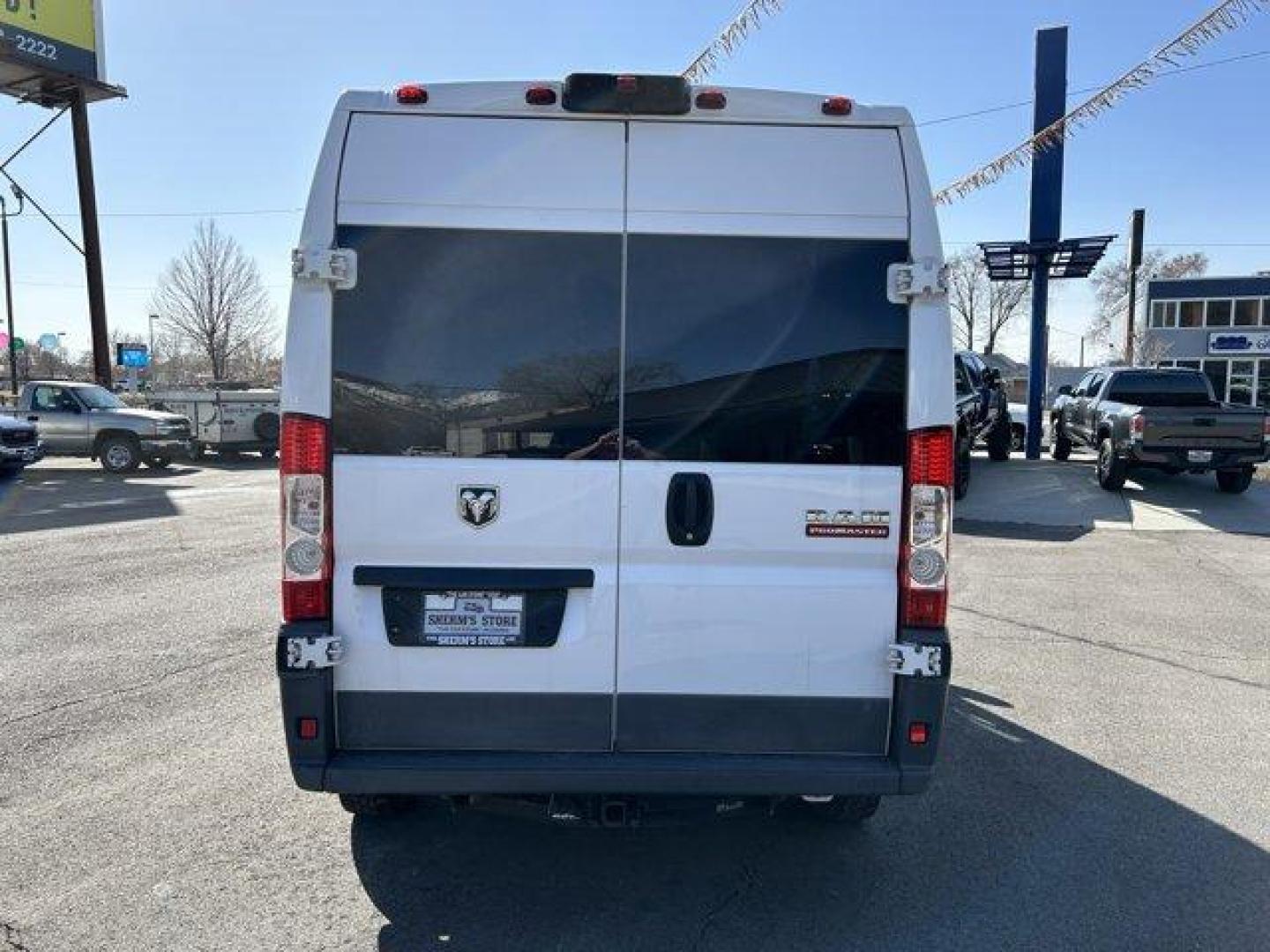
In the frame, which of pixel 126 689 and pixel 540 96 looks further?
pixel 126 689

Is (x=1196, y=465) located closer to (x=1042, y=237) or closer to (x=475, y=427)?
(x=1042, y=237)

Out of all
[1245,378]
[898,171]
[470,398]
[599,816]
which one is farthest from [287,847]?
[1245,378]

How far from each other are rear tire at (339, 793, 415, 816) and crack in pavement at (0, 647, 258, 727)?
2.38 m

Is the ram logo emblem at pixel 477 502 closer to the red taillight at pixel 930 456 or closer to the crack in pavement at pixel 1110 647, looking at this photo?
the red taillight at pixel 930 456

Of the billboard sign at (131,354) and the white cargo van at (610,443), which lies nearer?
the white cargo van at (610,443)

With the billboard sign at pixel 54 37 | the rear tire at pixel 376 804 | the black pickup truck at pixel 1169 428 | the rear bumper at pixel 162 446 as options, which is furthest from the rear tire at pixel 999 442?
the billboard sign at pixel 54 37

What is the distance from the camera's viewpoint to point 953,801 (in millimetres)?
4379

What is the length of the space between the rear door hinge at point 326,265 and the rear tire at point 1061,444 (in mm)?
20353

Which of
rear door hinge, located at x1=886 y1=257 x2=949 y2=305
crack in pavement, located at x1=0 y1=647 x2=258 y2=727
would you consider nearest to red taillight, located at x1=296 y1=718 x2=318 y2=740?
rear door hinge, located at x1=886 y1=257 x2=949 y2=305

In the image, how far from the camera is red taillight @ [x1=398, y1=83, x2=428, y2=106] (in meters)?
3.15

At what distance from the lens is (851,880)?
3670 mm

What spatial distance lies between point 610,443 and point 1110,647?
5.58 m

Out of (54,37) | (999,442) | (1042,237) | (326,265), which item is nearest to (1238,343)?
(1042,237)

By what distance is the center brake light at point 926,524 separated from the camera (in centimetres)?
313
